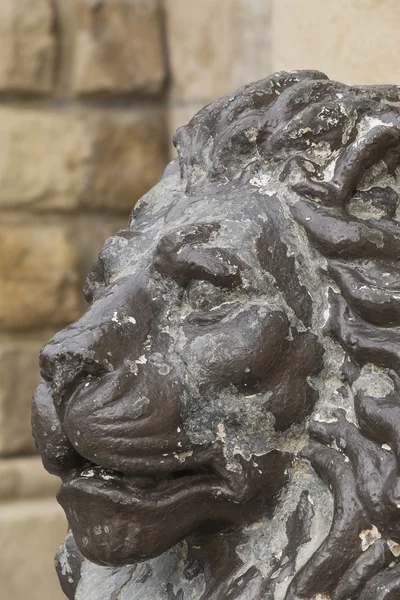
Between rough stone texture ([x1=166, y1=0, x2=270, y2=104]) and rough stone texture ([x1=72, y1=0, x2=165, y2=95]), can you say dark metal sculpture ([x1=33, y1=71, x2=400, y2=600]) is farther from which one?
rough stone texture ([x1=72, y1=0, x2=165, y2=95])

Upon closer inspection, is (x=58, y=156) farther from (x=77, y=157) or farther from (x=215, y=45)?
(x=215, y=45)

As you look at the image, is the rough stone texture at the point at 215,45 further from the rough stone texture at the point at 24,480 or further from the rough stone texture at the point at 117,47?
the rough stone texture at the point at 24,480

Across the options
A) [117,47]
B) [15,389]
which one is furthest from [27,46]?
[15,389]

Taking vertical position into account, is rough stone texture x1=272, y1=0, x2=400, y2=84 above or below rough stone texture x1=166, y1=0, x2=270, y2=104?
above

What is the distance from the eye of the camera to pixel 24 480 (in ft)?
6.78

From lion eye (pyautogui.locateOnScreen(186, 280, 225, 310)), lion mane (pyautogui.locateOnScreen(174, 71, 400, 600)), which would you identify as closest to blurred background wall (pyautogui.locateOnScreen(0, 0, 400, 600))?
lion mane (pyautogui.locateOnScreen(174, 71, 400, 600))

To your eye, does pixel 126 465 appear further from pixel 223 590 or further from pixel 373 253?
pixel 373 253

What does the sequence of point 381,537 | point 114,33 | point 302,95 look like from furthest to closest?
point 114,33 < point 302,95 < point 381,537

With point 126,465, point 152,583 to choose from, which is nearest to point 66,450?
point 126,465

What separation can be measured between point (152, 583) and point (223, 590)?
10 cm

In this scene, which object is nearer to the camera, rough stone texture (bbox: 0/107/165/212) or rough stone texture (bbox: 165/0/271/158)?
rough stone texture (bbox: 165/0/271/158)

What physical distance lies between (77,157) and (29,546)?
0.84 metres

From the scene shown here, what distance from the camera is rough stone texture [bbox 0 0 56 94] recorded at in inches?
75.7

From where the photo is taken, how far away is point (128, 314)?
0.82 m
